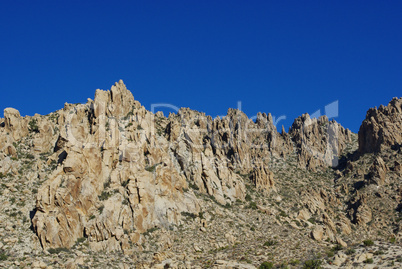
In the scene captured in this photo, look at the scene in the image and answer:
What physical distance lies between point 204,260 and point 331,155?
103 metres

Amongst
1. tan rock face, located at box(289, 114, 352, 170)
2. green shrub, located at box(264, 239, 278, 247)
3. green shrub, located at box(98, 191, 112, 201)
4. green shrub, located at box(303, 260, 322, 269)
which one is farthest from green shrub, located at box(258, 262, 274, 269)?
tan rock face, located at box(289, 114, 352, 170)

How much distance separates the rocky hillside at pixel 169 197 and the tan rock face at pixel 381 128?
2.04 feet

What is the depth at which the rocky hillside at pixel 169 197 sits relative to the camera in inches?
2667

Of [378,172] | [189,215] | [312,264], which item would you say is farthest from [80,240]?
[378,172]

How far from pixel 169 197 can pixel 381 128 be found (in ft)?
293

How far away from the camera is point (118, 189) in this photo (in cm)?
7988

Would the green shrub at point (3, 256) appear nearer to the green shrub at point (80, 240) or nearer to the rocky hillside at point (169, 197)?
the rocky hillside at point (169, 197)

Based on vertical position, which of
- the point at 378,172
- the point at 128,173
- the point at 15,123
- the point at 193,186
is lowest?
the point at 128,173

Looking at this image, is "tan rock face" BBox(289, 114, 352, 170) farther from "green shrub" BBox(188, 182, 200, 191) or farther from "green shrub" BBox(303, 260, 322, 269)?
"green shrub" BBox(303, 260, 322, 269)

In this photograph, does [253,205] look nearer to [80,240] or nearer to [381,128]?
[80,240]

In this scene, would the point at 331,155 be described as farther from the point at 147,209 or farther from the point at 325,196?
the point at 147,209

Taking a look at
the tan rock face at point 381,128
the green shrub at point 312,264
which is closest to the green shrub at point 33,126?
the green shrub at point 312,264

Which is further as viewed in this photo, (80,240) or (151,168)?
(151,168)

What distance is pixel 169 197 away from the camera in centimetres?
8750
